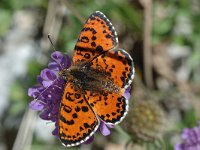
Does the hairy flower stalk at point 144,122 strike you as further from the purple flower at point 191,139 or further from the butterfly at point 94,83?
the butterfly at point 94,83

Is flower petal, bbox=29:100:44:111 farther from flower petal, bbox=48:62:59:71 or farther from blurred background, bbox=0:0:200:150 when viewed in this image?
blurred background, bbox=0:0:200:150

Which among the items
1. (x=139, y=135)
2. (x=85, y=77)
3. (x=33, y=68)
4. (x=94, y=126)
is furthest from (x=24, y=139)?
(x=94, y=126)

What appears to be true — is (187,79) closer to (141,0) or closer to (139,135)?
(141,0)

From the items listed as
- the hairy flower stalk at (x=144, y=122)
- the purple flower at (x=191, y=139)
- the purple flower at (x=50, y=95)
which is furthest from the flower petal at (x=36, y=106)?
the purple flower at (x=191, y=139)

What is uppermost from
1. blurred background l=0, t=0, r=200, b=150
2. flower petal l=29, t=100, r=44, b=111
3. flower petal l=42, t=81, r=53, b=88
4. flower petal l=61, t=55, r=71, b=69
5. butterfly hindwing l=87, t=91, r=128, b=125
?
butterfly hindwing l=87, t=91, r=128, b=125

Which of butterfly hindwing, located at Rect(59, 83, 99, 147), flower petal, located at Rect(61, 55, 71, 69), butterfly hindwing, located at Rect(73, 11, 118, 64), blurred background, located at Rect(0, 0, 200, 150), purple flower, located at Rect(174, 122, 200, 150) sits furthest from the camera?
blurred background, located at Rect(0, 0, 200, 150)

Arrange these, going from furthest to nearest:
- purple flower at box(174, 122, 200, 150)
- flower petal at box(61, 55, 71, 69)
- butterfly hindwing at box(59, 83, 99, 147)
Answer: purple flower at box(174, 122, 200, 150) → flower petal at box(61, 55, 71, 69) → butterfly hindwing at box(59, 83, 99, 147)

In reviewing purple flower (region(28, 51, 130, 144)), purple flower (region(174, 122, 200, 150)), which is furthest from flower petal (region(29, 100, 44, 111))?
purple flower (region(174, 122, 200, 150))
